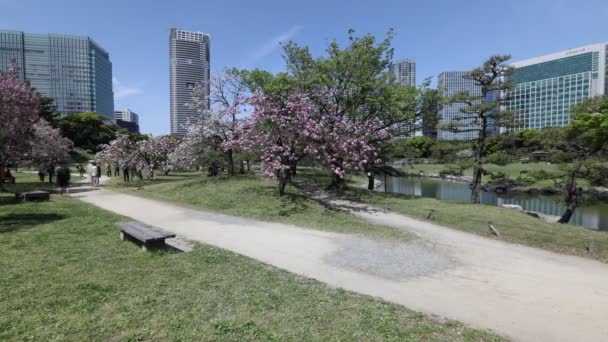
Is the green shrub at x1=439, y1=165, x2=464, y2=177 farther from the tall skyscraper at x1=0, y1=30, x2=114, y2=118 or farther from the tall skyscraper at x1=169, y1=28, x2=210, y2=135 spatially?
the tall skyscraper at x1=0, y1=30, x2=114, y2=118

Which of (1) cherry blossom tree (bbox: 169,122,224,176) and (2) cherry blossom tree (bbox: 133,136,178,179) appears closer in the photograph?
(1) cherry blossom tree (bbox: 169,122,224,176)

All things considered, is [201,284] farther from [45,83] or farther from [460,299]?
[45,83]

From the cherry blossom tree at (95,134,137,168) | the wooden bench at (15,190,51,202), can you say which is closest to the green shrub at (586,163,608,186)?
the wooden bench at (15,190,51,202)

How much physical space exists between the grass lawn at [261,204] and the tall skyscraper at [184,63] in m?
26.4

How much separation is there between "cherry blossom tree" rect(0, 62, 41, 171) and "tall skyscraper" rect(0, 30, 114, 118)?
10831cm

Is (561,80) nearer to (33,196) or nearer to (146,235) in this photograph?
(146,235)

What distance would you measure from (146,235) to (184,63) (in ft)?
138

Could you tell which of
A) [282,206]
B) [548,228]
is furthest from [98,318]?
[548,228]

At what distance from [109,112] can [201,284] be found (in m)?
150

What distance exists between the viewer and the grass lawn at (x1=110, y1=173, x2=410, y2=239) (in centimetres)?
977

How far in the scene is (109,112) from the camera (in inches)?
5079

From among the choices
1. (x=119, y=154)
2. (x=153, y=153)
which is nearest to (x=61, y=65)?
(x=153, y=153)

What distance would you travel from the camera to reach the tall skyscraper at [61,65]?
99.6 m

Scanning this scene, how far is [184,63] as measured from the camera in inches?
1694
